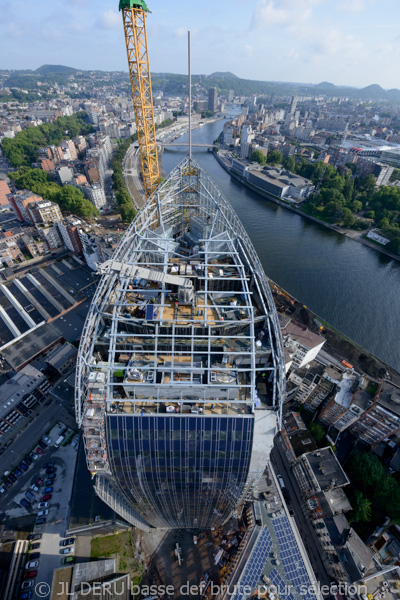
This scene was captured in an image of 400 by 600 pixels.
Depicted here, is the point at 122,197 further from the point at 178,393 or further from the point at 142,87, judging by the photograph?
the point at 178,393

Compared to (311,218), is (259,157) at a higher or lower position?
higher

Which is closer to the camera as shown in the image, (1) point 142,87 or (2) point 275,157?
(1) point 142,87

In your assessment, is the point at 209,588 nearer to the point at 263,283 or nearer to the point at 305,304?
the point at 263,283

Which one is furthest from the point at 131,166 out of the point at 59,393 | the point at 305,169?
the point at 59,393

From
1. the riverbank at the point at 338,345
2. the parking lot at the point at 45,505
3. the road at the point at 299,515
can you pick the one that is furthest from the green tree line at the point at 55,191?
A: the road at the point at 299,515

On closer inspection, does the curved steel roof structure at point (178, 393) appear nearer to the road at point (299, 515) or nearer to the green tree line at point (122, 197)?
the road at point (299, 515)

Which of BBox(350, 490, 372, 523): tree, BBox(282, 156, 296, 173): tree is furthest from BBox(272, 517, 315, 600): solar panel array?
BBox(282, 156, 296, 173): tree

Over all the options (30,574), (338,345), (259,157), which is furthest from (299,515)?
(259,157)
